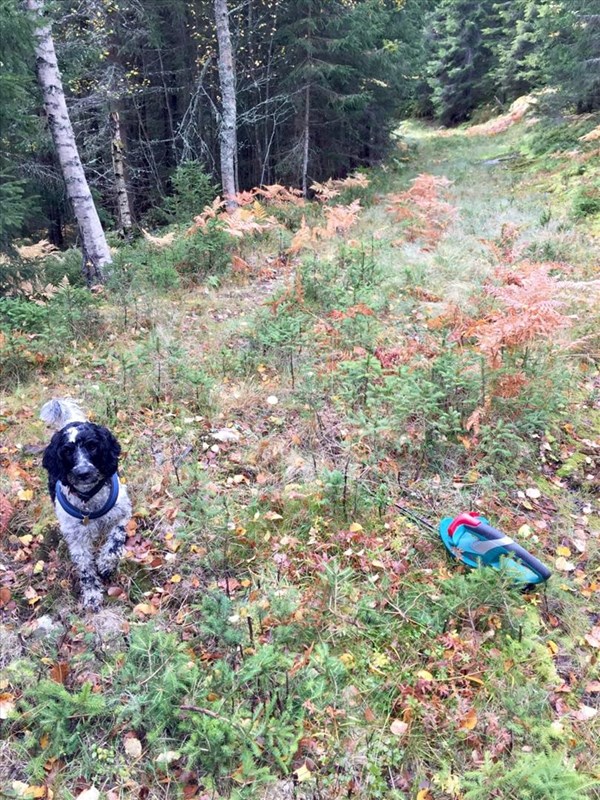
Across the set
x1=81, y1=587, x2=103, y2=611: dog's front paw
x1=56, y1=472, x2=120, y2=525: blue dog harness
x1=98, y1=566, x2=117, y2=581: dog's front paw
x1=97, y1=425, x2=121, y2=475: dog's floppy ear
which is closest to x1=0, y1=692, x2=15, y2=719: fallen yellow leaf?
x1=81, y1=587, x2=103, y2=611: dog's front paw

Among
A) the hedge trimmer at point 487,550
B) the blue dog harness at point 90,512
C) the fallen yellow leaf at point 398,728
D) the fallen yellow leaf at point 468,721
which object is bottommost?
the fallen yellow leaf at point 398,728

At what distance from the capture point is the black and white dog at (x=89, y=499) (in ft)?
11.0

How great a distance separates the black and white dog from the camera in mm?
3361

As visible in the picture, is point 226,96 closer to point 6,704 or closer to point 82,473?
point 82,473

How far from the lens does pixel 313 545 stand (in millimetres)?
3662

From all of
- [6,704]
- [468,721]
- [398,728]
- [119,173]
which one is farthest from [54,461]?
[119,173]

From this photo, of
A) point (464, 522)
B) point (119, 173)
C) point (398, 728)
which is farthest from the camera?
point (119, 173)

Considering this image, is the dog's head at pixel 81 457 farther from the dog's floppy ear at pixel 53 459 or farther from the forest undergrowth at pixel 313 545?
the forest undergrowth at pixel 313 545

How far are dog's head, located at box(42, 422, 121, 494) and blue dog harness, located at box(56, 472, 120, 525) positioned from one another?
14 cm

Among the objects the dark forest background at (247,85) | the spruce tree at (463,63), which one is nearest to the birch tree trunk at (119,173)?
the dark forest background at (247,85)

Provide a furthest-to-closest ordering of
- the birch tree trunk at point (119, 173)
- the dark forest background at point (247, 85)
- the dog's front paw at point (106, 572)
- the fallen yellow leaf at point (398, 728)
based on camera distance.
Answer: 1. the birch tree trunk at point (119, 173)
2. the dark forest background at point (247, 85)
3. the dog's front paw at point (106, 572)
4. the fallen yellow leaf at point (398, 728)

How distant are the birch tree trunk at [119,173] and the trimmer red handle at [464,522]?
1197 cm

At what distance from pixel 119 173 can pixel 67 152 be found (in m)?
6.03

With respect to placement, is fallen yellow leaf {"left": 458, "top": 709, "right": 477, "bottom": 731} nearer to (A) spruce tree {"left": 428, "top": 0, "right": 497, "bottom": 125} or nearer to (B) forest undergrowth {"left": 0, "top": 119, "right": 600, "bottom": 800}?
(B) forest undergrowth {"left": 0, "top": 119, "right": 600, "bottom": 800}
